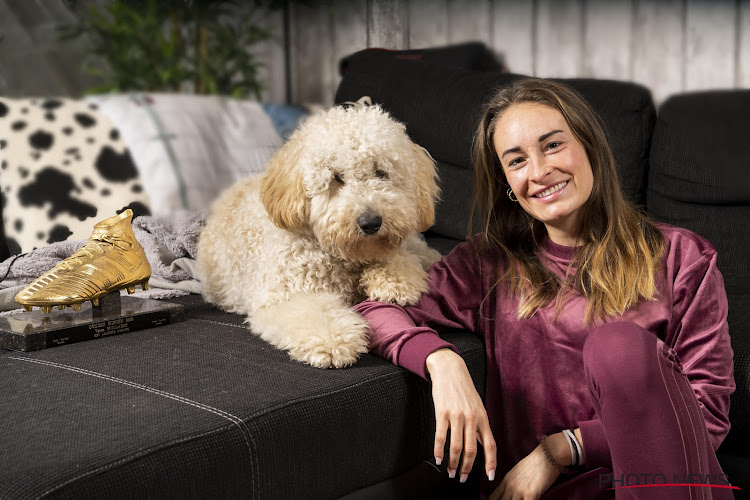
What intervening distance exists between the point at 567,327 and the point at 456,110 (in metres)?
1.16

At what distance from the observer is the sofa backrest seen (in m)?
2.17

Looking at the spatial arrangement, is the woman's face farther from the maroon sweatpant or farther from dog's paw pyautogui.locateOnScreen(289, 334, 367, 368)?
dog's paw pyautogui.locateOnScreen(289, 334, 367, 368)

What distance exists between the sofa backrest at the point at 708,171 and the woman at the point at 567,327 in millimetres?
738

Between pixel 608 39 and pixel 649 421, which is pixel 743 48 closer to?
pixel 608 39

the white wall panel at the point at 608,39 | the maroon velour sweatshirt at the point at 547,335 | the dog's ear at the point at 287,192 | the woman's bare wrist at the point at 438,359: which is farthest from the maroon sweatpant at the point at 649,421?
the white wall panel at the point at 608,39

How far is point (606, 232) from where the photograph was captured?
5.06 ft

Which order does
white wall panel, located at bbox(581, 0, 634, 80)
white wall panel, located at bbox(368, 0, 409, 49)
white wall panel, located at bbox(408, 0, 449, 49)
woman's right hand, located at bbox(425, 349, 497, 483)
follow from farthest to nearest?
white wall panel, located at bbox(368, 0, 409, 49)
white wall panel, located at bbox(408, 0, 449, 49)
white wall panel, located at bbox(581, 0, 634, 80)
woman's right hand, located at bbox(425, 349, 497, 483)

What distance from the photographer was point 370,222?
158 centimetres

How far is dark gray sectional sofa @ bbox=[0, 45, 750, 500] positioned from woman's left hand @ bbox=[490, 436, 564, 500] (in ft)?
0.53

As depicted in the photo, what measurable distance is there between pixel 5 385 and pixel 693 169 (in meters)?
1.92

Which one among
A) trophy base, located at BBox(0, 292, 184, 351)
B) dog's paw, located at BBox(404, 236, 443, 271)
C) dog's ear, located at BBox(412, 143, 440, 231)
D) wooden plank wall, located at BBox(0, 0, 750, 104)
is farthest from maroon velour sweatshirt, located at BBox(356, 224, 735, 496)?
wooden plank wall, located at BBox(0, 0, 750, 104)

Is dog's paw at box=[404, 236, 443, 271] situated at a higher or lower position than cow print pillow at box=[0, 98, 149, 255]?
lower

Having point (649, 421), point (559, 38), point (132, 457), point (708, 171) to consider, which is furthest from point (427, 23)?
point (132, 457)

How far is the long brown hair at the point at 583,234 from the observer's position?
4.89 ft
